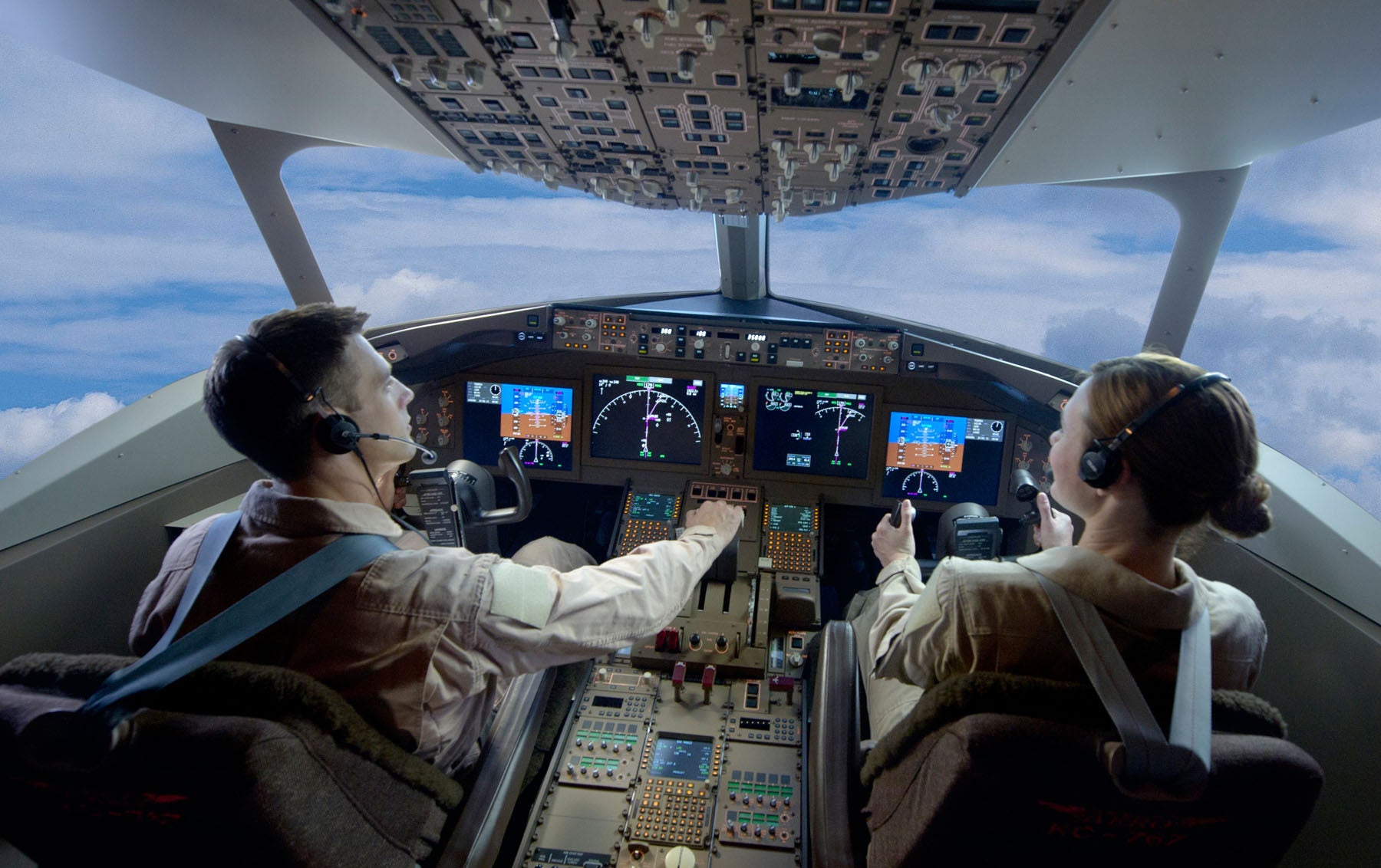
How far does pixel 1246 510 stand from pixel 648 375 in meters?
2.00

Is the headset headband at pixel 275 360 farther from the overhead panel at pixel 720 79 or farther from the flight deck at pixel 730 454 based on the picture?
the flight deck at pixel 730 454

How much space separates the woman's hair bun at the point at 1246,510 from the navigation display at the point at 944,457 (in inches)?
62.4

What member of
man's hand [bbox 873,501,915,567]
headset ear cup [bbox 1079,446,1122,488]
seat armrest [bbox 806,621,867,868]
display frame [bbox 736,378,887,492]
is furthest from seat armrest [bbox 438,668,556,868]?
display frame [bbox 736,378,887,492]

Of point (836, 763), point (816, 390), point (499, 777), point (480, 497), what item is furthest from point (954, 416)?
point (499, 777)

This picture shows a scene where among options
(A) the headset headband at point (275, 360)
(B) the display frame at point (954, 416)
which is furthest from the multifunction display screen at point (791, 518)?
(A) the headset headband at point (275, 360)

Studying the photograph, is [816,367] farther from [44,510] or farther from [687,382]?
[44,510]

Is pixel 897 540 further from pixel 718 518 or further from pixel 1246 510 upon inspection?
pixel 1246 510

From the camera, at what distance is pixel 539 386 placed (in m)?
2.80

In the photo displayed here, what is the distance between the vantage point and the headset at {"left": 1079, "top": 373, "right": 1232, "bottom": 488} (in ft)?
3.28

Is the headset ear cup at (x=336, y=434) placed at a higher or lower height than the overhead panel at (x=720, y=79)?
lower

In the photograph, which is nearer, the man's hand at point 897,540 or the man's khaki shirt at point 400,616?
the man's khaki shirt at point 400,616

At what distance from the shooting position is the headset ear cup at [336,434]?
1160mm

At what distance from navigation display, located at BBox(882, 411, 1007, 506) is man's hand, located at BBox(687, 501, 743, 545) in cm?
109

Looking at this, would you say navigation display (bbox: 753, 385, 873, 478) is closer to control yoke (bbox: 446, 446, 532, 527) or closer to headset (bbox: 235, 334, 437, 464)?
control yoke (bbox: 446, 446, 532, 527)
